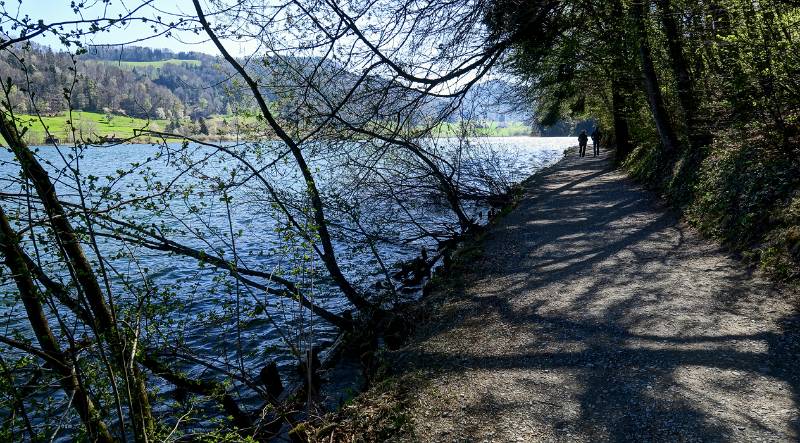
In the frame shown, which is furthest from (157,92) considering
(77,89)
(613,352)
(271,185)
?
(613,352)

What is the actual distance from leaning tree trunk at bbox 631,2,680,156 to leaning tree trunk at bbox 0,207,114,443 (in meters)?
13.5

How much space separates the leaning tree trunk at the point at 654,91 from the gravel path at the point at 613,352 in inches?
238

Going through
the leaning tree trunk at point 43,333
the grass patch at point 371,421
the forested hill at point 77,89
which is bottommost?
the grass patch at point 371,421

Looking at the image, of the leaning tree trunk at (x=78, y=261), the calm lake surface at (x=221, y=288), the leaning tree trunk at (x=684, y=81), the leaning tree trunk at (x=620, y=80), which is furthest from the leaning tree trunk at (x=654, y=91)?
the leaning tree trunk at (x=78, y=261)

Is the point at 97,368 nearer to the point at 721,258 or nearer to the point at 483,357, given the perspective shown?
the point at 483,357

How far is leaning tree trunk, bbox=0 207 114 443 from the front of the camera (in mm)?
3496

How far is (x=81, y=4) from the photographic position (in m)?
3.89

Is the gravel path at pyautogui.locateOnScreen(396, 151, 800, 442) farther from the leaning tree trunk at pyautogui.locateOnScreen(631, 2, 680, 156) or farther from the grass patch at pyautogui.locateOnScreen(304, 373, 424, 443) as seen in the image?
the leaning tree trunk at pyautogui.locateOnScreen(631, 2, 680, 156)

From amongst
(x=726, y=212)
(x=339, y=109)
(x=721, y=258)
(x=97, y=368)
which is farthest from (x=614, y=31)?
(x=97, y=368)

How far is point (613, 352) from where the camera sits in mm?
5586

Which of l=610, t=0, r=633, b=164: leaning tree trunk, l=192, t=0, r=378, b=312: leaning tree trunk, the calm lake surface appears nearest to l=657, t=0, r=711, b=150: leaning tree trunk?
l=610, t=0, r=633, b=164: leaning tree trunk

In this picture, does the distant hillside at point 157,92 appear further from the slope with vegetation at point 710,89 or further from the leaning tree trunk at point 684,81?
the leaning tree trunk at point 684,81

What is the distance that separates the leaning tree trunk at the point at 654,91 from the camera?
42.3 feet

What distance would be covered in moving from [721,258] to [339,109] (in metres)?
7.10
